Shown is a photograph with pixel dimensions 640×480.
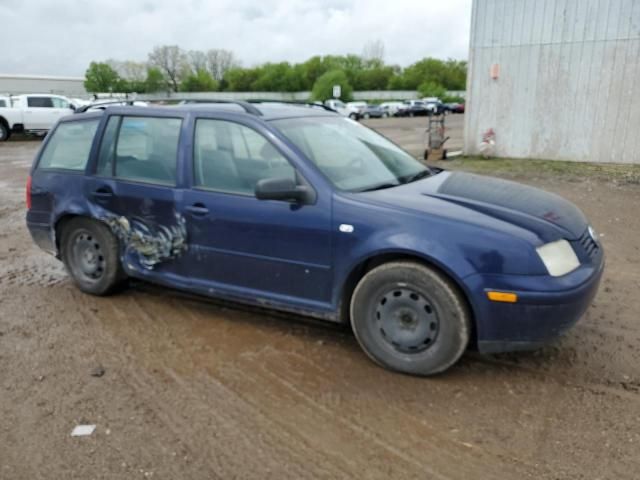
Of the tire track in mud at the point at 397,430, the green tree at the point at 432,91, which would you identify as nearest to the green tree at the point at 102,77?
the green tree at the point at 432,91

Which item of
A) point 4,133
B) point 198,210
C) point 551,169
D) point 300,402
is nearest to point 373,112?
point 4,133

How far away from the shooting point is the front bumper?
3.13 metres

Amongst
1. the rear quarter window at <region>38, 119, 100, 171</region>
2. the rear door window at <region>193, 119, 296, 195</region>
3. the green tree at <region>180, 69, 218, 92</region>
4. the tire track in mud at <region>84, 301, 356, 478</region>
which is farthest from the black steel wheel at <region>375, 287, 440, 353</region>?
the green tree at <region>180, 69, 218, 92</region>

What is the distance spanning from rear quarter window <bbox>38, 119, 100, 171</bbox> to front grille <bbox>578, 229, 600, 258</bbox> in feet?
12.9

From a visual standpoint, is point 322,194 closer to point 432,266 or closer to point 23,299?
point 432,266

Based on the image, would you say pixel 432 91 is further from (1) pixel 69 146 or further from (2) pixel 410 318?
(2) pixel 410 318

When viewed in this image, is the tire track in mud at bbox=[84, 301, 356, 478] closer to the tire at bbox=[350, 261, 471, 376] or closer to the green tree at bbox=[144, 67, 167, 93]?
the tire at bbox=[350, 261, 471, 376]

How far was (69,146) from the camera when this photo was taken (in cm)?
491

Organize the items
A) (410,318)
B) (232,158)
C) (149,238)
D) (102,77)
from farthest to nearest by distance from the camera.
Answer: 1. (102,77)
2. (149,238)
3. (232,158)
4. (410,318)

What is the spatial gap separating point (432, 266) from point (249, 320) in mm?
1689

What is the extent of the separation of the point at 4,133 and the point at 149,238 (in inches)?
878

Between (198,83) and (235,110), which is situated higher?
(198,83)

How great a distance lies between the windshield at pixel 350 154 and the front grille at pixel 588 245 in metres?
1.25

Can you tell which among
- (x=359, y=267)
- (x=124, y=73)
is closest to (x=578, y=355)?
(x=359, y=267)
